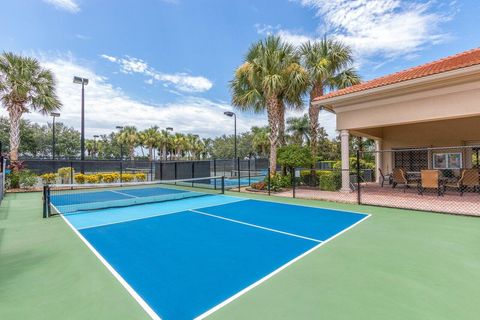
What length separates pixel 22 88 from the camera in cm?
1486

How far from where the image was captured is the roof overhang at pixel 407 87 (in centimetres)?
891

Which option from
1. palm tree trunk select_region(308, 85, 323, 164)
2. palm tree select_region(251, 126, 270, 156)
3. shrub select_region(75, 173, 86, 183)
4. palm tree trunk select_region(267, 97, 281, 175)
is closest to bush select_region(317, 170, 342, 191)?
palm tree trunk select_region(308, 85, 323, 164)

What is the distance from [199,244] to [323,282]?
269cm

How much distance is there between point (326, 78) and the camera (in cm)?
1477

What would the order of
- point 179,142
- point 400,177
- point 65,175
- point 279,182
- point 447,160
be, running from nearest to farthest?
point 400,177, point 279,182, point 447,160, point 65,175, point 179,142

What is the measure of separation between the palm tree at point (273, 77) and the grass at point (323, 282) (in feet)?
32.2

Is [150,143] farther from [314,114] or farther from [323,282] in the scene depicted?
[323,282]

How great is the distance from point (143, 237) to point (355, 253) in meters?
4.67

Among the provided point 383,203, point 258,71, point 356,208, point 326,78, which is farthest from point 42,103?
point 383,203

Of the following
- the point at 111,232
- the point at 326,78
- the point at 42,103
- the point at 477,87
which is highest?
the point at 326,78

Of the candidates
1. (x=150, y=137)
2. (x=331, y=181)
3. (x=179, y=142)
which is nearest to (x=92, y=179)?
(x=331, y=181)

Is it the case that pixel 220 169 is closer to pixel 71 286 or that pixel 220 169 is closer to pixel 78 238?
pixel 78 238

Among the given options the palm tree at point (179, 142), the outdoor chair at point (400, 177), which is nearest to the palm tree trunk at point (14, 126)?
the outdoor chair at point (400, 177)

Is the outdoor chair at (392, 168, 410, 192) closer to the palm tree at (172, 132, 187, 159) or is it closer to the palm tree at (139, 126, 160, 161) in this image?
the palm tree at (139, 126, 160, 161)
